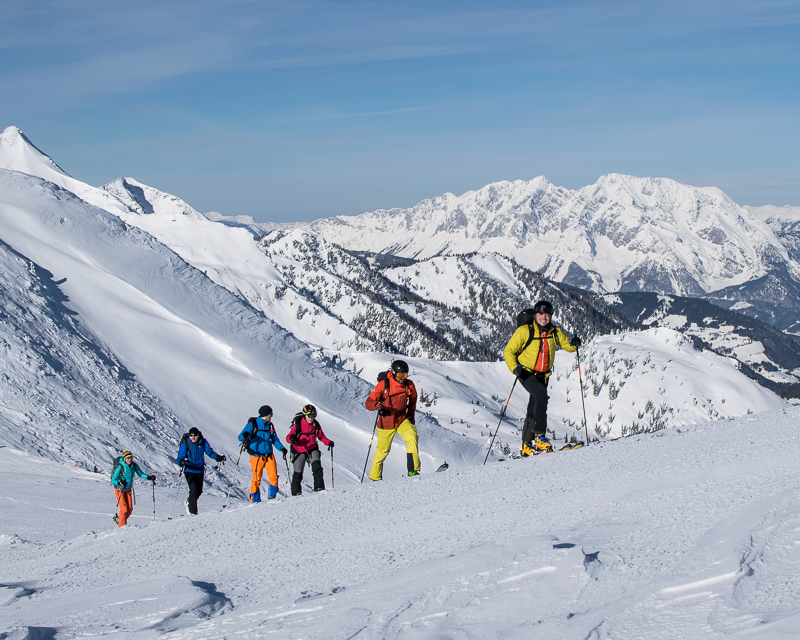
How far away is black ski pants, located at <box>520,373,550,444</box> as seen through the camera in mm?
10602

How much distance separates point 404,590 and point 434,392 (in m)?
66.6

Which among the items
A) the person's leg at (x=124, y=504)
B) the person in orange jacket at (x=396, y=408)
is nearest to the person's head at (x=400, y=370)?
the person in orange jacket at (x=396, y=408)

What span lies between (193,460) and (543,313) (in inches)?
309

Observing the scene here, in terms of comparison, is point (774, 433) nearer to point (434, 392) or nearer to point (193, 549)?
point (193, 549)

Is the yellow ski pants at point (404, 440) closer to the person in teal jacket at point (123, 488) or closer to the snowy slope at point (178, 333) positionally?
the person in teal jacket at point (123, 488)

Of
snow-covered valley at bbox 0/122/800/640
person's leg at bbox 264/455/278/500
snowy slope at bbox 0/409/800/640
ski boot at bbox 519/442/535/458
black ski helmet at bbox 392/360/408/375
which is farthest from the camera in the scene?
person's leg at bbox 264/455/278/500

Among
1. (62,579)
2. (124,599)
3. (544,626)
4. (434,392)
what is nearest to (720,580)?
(544,626)

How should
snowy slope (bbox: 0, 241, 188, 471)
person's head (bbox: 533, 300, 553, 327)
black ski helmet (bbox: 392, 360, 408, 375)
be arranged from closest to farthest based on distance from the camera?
person's head (bbox: 533, 300, 553, 327)
black ski helmet (bbox: 392, 360, 408, 375)
snowy slope (bbox: 0, 241, 188, 471)

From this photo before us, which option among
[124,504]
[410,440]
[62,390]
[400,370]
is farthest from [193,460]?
[62,390]

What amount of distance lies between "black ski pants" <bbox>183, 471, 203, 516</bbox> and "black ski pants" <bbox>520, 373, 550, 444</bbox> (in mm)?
6926

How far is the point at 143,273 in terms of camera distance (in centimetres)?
3766

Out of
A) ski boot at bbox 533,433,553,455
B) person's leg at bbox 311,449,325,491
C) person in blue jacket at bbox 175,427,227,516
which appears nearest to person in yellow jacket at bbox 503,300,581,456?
ski boot at bbox 533,433,553,455

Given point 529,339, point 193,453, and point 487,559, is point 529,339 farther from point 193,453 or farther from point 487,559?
point 193,453

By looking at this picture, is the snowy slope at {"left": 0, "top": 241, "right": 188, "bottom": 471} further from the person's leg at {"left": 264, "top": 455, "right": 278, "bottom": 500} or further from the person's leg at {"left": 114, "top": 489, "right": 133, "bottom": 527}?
the person's leg at {"left": 264, "top": 455, "right": 278, "bottom": 500}
